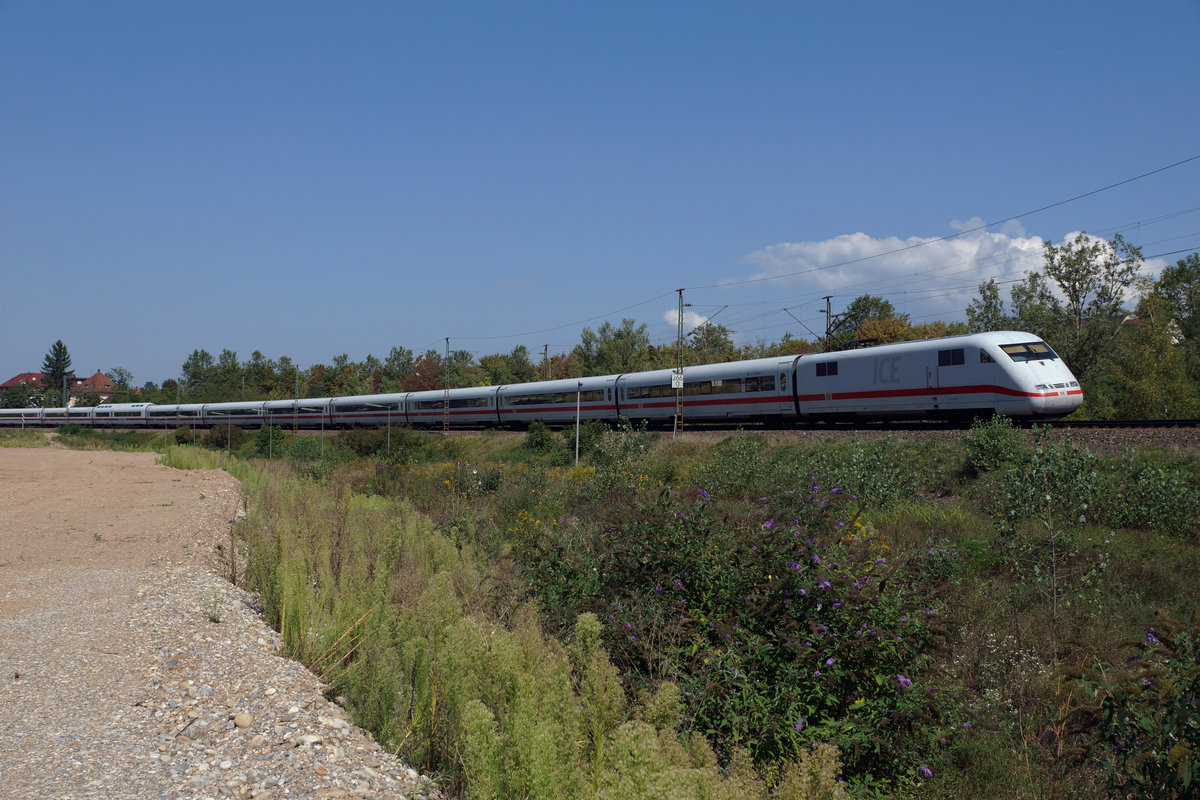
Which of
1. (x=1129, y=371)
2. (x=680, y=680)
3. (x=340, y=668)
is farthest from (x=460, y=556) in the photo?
(x=1129, y=371)

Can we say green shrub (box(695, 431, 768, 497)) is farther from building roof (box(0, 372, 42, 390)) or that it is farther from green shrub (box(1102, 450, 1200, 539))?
building roof (box(0, 372, 42, 390))

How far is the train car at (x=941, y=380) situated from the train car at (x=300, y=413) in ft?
109

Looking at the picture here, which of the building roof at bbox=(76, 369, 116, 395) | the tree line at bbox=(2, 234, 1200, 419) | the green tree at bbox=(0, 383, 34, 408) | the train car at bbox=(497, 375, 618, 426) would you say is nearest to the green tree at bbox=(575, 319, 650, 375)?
the tree line at bbox=(2, 234, 1200, 419)

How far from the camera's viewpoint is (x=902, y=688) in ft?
15.7

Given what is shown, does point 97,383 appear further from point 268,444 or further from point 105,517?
point 105,517

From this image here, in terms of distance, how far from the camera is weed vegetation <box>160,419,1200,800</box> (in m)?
3.50

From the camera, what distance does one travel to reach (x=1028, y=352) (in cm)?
1986

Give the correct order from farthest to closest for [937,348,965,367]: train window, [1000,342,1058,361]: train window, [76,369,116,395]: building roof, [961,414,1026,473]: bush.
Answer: [76,369,116,395]: building roof < [937,348,965,367]: train window < [1000,342,1058,361]: train window < [961,414,1026,473]: bush

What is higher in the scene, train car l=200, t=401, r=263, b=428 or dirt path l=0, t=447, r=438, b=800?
train car l=200, t=401, r=263, b=428

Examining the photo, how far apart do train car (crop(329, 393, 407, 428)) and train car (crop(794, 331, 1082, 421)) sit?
2642 centimetres

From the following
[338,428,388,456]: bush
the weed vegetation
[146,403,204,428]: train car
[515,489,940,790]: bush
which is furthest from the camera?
[146,403,204,428]: train car

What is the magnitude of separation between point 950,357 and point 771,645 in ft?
60.5

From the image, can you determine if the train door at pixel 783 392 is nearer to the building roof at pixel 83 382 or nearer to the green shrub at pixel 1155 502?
the green shrub at pixel 1155 502

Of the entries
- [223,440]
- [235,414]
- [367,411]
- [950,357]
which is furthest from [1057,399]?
[235,414]
